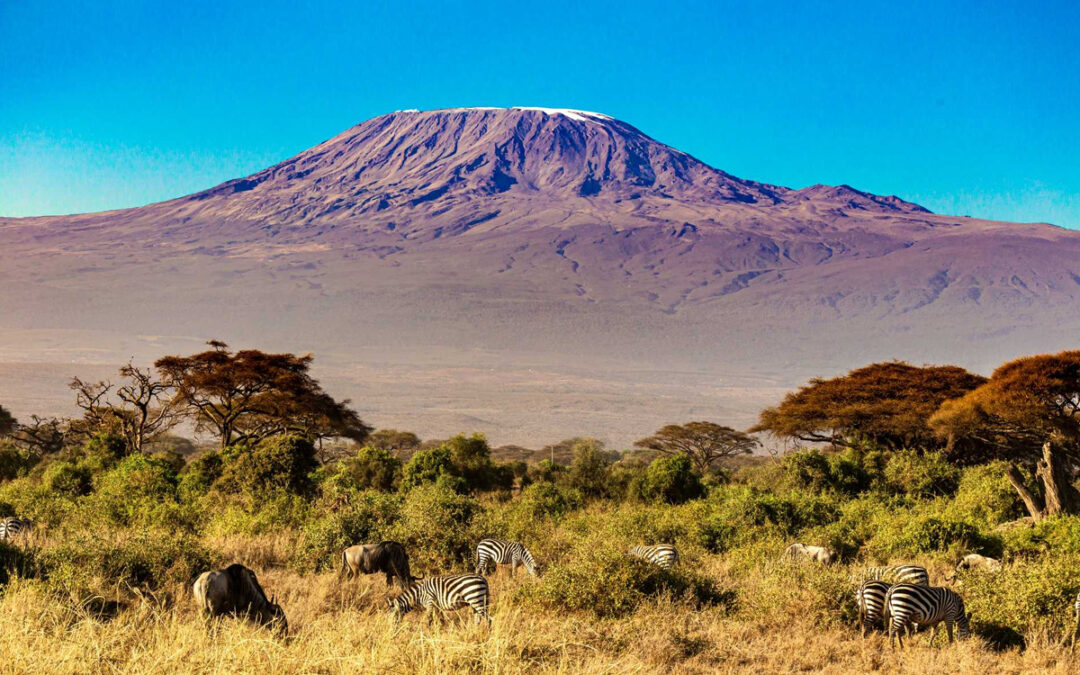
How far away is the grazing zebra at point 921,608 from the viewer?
310 inches

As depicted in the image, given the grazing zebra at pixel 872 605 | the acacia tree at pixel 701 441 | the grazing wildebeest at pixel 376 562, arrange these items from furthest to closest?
1. the acacia tree at pixel 701 441
2. the grazing wildebeest at pixel 376 562
3. the grazing zebra at pixel 872 605

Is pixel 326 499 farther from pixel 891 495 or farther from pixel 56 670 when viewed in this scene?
pixel 891 495

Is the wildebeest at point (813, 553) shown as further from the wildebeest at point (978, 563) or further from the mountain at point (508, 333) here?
→ the mountain at point (508, 333)

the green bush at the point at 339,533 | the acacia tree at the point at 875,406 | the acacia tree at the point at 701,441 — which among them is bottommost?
the acacia tree at the point at 701,441

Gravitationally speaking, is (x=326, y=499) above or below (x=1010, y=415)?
below

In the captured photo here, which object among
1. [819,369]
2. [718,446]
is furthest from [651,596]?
[819,369]

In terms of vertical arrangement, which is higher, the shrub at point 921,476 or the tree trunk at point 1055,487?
the tree trunk at point 1055,487

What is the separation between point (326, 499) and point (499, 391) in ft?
276

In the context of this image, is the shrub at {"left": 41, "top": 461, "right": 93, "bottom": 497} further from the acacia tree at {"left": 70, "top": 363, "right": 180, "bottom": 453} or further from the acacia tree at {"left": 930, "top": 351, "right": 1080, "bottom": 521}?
the acacia tree at {"left": 930, "top": 351, "right": 1080, "bottom": 521}

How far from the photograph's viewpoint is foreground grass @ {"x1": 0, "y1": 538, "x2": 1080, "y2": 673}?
219 inches

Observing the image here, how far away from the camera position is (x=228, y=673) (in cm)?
530

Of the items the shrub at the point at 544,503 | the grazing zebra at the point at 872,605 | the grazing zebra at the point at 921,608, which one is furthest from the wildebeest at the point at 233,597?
the shrub at the point at 544,503

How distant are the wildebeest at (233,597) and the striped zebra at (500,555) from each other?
374 centimetres

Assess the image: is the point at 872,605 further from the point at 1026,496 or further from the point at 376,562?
the point at 1026,496
